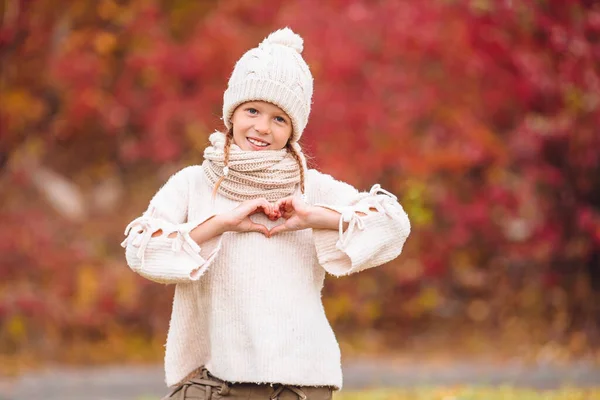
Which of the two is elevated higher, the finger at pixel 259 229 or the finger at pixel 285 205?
the finger at pixel 285 205

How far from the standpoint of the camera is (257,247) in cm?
382

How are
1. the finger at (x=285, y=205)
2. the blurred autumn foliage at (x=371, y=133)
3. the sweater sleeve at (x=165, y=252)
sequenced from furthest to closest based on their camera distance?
the blurred autumn foliage at (x=371, y=133) < the finger at (x=285, y=205) < the sweater sleeve at (x=165, y=252)

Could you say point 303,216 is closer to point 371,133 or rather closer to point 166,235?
point 166,235

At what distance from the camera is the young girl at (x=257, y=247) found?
3.71 meters

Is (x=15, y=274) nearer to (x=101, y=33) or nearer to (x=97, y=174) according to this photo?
(x=97, y=174)

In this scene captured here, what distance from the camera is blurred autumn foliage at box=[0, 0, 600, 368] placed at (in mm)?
9477

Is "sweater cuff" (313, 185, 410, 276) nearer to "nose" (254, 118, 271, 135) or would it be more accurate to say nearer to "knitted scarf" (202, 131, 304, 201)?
"knitted scarf" (202, 131, 304, 201)

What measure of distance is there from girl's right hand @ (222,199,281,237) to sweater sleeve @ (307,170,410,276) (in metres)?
0.19

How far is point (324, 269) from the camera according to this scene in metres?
3.89

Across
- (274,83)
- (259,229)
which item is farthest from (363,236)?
(274,83)

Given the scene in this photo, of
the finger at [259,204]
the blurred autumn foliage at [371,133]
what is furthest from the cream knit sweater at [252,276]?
the blurred autumn foliage at [371,133]

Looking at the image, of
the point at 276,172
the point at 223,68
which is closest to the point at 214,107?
the point at 223,68

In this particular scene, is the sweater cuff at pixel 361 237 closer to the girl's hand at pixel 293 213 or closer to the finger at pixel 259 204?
the girl's hand at pixel 293 213

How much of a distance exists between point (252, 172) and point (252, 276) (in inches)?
14.5
